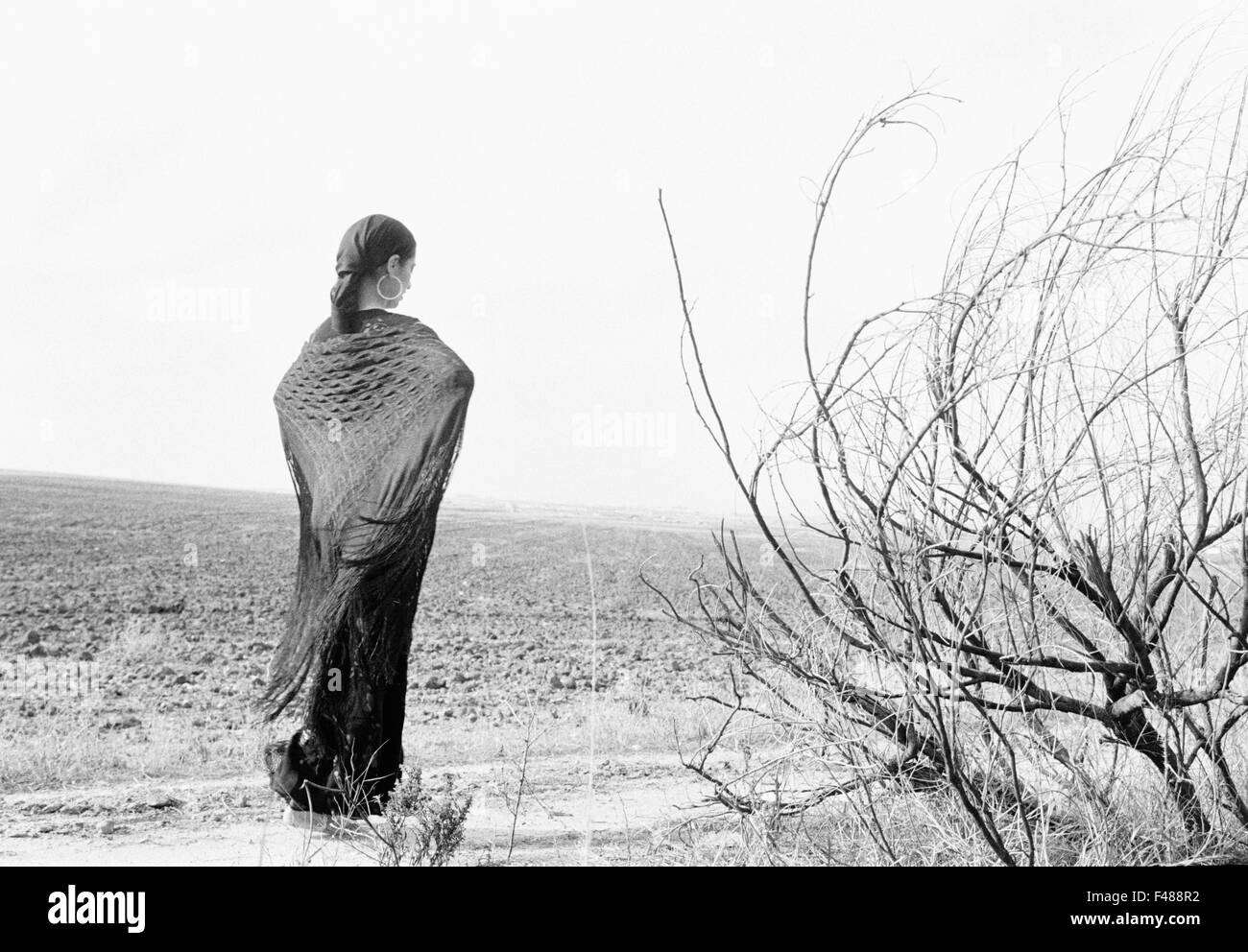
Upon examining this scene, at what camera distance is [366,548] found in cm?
436

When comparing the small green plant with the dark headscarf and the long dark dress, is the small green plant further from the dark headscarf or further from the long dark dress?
the dark headscarf

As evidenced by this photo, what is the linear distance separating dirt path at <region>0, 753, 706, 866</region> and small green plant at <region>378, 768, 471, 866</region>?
0.13m

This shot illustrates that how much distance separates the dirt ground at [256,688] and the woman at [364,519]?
0.35 metres

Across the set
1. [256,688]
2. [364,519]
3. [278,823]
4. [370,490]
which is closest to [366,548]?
[364,519]

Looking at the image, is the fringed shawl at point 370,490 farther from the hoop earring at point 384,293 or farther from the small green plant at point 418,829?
the small green plant at point 418,829

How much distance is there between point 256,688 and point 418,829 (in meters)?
5.85

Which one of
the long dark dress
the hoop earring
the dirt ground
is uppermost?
the hoop earring

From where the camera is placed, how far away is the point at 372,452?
14.5 feet

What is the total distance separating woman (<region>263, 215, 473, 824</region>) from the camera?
4344mm

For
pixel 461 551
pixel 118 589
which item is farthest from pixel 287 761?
pixel 461 551

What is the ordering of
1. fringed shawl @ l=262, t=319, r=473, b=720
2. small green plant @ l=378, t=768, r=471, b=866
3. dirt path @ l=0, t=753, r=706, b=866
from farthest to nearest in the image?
dirt path @ l=0, t=753, r=706, b=866 → fringed shawl @ l=262, t=319, r=473, b=720 → small green plant @ l=378, t=768, r=471, b=866

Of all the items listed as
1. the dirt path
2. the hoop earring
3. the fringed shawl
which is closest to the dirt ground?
the dirt path

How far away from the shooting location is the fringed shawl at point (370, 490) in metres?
4.34
